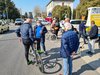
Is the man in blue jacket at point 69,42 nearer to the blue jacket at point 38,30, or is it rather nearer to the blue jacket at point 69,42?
the blue jacket at point 69,42

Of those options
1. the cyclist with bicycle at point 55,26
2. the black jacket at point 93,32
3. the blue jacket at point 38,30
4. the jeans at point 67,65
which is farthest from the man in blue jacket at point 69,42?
the cyclist with bicycle at point 55,26

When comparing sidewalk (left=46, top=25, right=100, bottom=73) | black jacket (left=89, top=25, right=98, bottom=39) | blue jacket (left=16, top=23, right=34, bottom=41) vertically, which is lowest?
sidewalk (left=46, top=25, right=100, bottom=73)

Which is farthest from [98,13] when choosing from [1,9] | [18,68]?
[1,9]

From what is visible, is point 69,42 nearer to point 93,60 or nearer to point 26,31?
point 26,31

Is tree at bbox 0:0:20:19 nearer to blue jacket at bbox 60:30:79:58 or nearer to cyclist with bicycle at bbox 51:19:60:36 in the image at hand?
cyclist with bicycle at bbox 51:19:60:36

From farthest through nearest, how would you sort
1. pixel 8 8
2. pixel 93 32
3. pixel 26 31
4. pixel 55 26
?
pixel 8 8 → pixel 55 26 → pixel 93 32 → pixel 26 31

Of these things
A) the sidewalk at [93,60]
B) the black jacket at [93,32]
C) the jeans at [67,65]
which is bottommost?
the sidewalk at [93,60]

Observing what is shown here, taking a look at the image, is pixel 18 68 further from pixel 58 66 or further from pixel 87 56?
pixel 87 56

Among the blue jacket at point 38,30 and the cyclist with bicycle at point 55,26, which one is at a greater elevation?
the blue jacket at point 38,30

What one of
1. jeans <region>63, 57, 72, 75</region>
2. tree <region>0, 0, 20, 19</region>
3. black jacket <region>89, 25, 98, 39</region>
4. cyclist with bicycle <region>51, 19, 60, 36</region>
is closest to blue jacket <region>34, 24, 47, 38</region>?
black jacket <region>89, 25, 98, 39</region>

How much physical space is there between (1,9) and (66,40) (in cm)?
7903

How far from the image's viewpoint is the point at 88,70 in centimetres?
863

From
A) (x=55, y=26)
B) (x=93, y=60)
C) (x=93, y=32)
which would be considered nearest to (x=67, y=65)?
(x=93, y=60)

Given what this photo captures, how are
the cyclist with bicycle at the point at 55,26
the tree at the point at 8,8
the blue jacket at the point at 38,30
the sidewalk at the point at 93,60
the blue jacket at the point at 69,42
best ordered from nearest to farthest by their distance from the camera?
the blue jacket at the point at 69,42, the sidewalk at the point at 93,60, the blue jacket at the point at 38,30, the cyclist with bicycle at the point at 55,26, the tree at the point at 8,8
